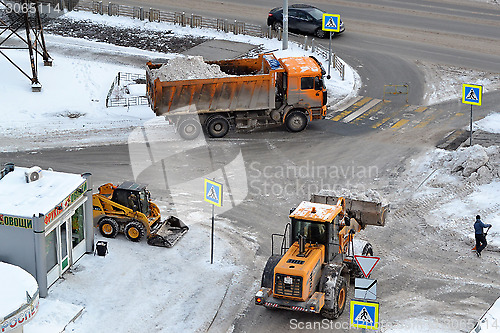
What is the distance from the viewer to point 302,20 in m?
43.4

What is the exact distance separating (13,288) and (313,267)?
7.11m

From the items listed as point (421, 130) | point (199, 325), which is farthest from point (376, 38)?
point (199, 325)

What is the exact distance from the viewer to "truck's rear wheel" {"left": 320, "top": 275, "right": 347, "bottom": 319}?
20125 mm

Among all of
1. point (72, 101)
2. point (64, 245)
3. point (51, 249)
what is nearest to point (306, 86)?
point (72, 101)

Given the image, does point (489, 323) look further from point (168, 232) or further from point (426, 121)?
point (426, 121)

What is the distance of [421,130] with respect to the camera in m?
33.6

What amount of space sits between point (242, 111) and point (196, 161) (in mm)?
3309

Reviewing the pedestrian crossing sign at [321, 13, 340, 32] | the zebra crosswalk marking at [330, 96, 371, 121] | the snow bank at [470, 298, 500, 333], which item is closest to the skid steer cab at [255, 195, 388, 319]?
the snow bank at [470, 298, 500, 333]

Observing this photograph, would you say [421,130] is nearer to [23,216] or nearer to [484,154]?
[484,154]

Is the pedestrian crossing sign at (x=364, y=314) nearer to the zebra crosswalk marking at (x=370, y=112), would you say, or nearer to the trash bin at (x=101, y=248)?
the trash bin at (x=101, y=248)

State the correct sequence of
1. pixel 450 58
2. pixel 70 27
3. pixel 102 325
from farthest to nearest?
pixel 70 27 < pixel 450 58 < pixel 102 325

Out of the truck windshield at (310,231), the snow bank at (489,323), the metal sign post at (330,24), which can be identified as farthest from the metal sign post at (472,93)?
the snow bank at (489,323)

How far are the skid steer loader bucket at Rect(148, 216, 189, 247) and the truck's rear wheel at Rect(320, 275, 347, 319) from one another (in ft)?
19.6

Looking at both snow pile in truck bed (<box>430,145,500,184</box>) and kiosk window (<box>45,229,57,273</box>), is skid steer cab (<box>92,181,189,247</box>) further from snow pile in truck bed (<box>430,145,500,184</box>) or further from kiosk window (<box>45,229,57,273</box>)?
snow pile in truck bed (<box>430,145,500,184</box>)
